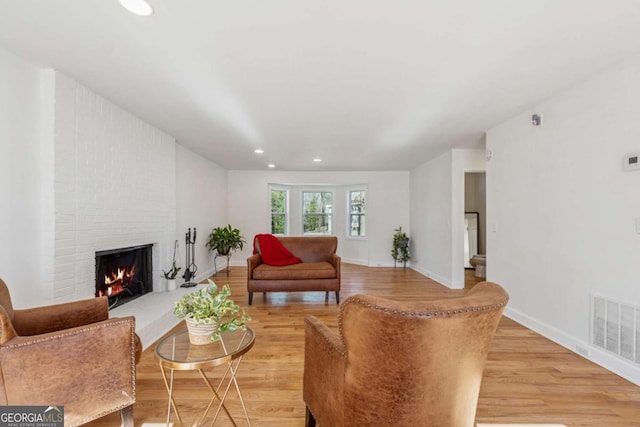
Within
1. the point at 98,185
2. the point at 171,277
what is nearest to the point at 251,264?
the point at 171,277

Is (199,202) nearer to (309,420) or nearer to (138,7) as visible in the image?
(138,7)

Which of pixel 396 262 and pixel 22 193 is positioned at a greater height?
pixel 22 193

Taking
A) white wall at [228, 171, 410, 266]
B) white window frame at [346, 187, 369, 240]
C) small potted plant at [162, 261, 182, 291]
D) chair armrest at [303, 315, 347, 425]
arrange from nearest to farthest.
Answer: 1. chair armrest at [303, 315, 347, 425]
2. small potted plant at [162, 261, 182, 291]
3. white wall at [228, 171, 410, 266]
4. white window frame at [346, 187, 369, 240]

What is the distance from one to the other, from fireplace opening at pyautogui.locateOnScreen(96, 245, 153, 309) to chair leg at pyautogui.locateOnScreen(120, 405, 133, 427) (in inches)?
65.8

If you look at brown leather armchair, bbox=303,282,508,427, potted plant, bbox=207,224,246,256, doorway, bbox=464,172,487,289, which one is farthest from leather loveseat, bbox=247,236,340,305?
doorway, bbox=464,172,487,289

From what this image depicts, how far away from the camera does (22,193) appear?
80.3 inches

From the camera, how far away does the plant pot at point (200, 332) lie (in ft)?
4.81

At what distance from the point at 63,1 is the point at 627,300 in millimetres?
4039

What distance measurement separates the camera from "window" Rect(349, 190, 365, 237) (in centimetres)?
704

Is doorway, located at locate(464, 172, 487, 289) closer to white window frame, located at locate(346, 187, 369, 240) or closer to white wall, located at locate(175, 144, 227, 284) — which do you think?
white window frame, located at locate(346, 187, 369, 240)

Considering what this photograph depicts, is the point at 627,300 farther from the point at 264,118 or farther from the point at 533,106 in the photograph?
the point at 264,118

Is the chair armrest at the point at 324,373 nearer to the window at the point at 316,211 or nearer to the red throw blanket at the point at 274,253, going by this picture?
the red throw blanket at the point at 274,253

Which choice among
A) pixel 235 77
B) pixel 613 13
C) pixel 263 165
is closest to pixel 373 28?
pixel 235 77

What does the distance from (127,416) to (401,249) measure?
18.9 ft
